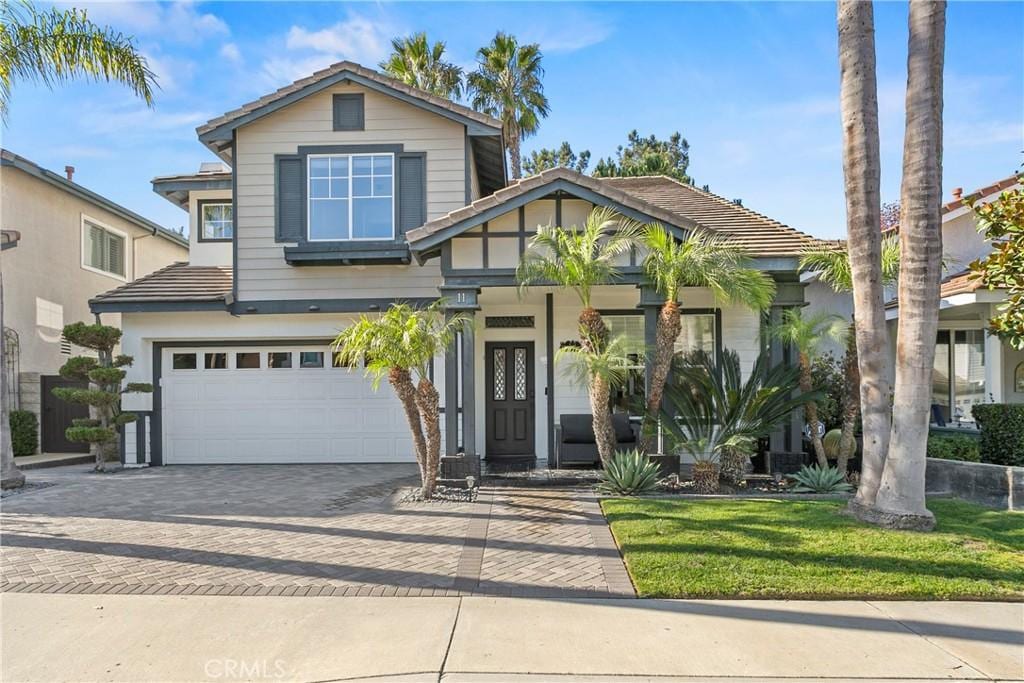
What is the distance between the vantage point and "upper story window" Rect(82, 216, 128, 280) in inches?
701

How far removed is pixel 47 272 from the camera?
642 inches

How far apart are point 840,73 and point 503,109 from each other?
19024 mm

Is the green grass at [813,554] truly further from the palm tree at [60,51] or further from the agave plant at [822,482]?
the palm tree at [60,51]

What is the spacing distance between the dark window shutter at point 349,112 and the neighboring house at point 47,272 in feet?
20.7

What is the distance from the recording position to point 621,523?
25.6ft

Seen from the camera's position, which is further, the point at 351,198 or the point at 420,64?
the point at 420,64

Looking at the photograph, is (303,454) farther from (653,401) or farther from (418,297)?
(653,401)

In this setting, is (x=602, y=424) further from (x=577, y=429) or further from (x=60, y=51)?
(x=60, y=51)

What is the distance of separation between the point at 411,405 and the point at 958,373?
11828mm

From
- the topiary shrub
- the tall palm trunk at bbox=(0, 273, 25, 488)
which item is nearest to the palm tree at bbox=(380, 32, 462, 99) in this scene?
the topiary shrub

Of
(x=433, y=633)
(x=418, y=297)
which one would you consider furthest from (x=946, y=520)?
(x=418, y=297)

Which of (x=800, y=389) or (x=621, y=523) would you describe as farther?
(x=800, y=389)

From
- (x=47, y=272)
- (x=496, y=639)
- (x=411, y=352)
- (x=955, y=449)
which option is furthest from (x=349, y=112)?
(x=955, y=449)

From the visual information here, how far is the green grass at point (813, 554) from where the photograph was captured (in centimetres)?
A: 574
